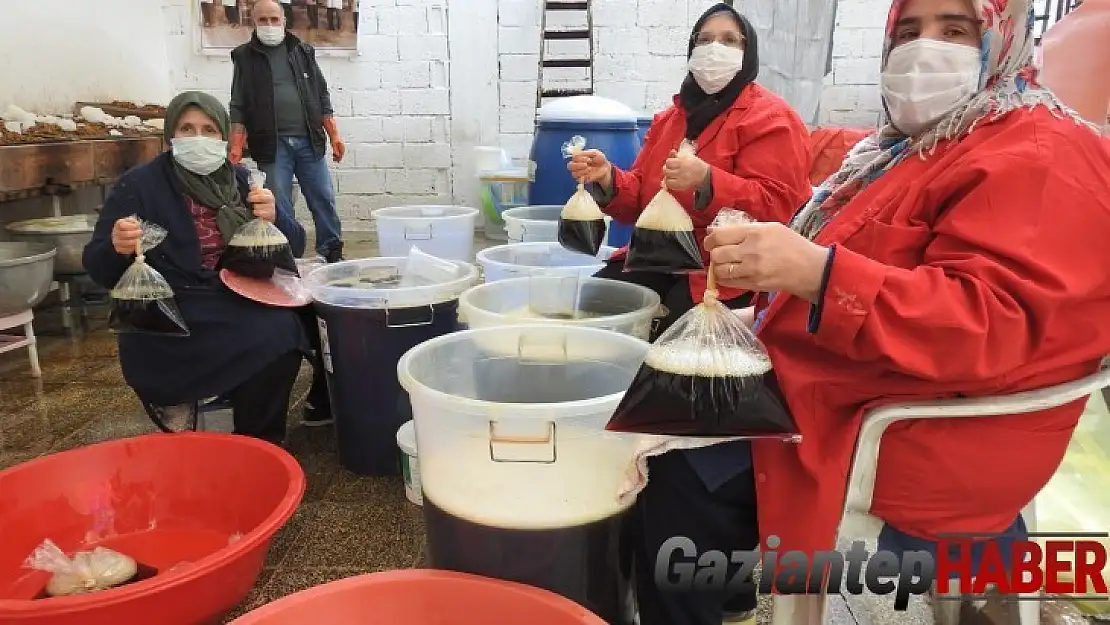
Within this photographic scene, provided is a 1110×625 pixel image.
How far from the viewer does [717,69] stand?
190cm

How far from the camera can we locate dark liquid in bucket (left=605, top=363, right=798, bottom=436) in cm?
91

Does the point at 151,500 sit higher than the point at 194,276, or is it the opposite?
the point at 194,276

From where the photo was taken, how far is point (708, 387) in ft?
3.01

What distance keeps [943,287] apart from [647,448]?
0.42 m

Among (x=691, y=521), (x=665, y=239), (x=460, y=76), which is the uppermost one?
(x=460, y=76)

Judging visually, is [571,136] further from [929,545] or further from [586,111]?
[929,545]

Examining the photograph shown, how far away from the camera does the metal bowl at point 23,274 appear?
2.63 m

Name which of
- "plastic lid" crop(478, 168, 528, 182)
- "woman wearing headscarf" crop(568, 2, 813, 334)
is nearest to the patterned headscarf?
"woman wearing headscarf" crop(568, 2, 813, 334)

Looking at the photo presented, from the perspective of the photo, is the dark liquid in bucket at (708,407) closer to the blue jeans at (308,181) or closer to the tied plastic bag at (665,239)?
the tied plastic bag at (665,239)

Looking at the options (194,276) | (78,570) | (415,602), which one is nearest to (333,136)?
(194,276)

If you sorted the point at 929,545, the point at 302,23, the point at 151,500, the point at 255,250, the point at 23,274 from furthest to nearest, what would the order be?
the point at 302,23 < the point at 23,274 < the point at 255,250 < the point at 151,500 < the point at 929,545

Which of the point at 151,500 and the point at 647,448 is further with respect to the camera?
the point at 151,500

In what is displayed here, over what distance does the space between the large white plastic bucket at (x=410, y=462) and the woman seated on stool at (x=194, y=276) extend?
17.8 inches

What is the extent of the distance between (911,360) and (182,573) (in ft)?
3.83
